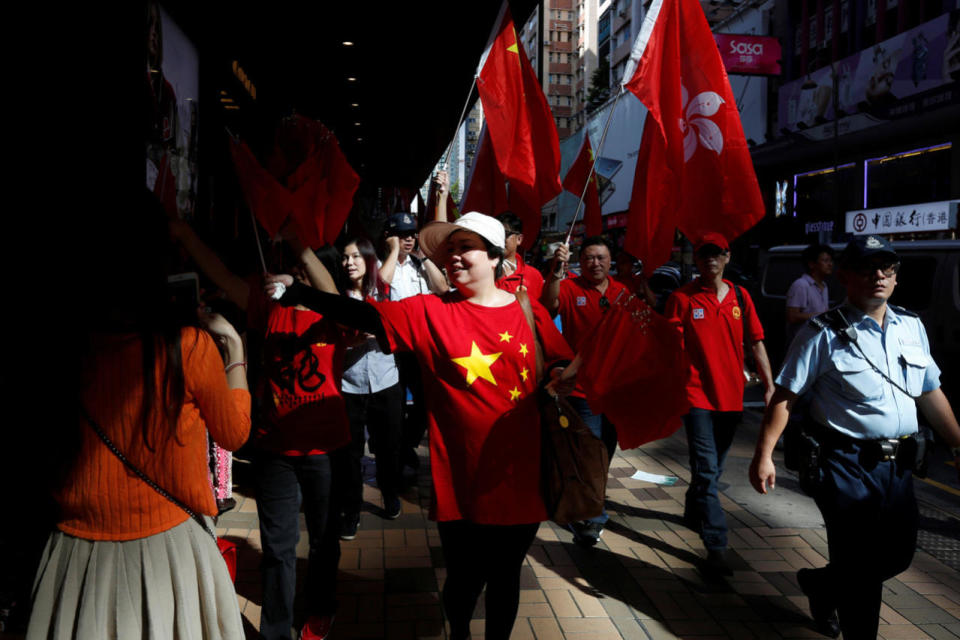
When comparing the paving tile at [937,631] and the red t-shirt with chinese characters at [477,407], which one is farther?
the paving tile at [937,631]

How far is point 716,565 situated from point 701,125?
251 centimetres

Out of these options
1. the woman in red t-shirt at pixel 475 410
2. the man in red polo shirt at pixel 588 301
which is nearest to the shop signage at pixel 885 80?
the man in red polo shirt at pixel 588 301

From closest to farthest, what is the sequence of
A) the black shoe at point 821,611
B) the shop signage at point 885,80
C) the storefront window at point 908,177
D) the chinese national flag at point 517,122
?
the black shoe at point 821,611 → the chinese national flag at point 517,122 → the shop signage at point 885,80 → the storefront window at point 908,177

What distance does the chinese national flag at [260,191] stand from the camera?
3564mm

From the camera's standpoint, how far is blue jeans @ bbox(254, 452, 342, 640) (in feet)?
10.6

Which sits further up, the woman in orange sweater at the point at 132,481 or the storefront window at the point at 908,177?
the storefront window at the point at 908,177

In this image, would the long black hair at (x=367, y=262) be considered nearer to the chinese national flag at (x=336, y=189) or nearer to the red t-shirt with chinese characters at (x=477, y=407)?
the chinese national flag at (x=336, y=189)

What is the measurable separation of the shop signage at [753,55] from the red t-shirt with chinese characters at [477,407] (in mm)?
25884

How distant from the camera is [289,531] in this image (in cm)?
329

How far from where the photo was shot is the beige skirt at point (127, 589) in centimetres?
191

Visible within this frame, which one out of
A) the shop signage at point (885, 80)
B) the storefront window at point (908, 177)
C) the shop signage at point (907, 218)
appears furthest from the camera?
the storefront window at point (908, 177)

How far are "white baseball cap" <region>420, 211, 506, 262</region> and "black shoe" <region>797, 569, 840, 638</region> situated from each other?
2.40m

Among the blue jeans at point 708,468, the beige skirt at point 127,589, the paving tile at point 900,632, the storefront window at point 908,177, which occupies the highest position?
the storefront window at point 908,177

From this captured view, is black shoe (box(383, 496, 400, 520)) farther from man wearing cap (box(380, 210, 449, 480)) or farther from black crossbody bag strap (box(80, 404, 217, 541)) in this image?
black crossbody bag strap (box(80, 404, 217, 541))
